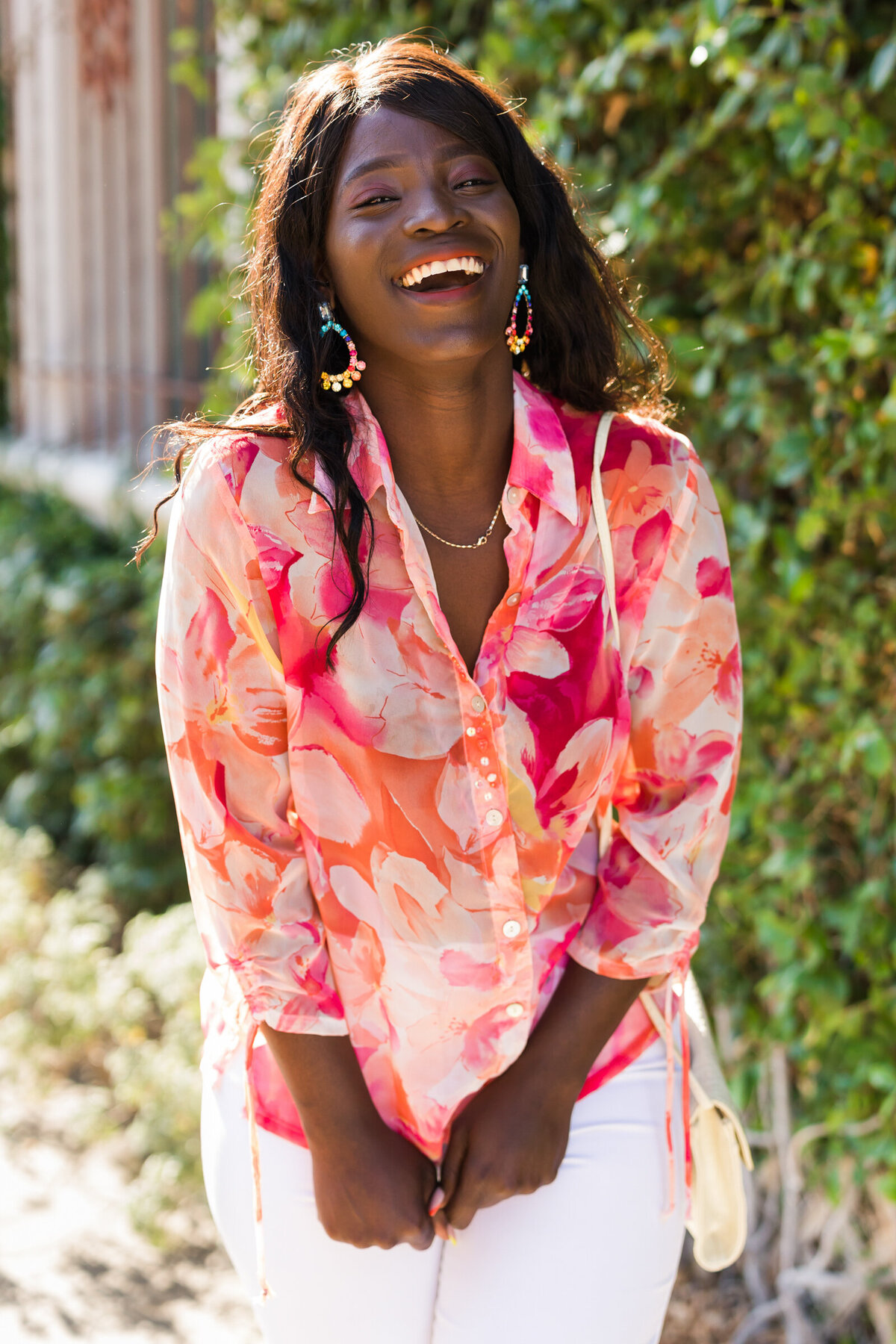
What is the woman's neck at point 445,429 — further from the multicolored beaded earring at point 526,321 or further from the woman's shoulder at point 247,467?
the woman's shoulder at point 247,467

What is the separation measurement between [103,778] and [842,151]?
10.2 feet

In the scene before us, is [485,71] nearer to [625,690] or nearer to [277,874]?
[625,690]

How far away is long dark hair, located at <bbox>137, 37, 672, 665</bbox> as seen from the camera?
145 centimetres

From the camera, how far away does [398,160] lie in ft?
4.66

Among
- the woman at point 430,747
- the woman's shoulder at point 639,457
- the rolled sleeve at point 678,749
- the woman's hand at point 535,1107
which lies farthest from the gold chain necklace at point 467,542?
the woman's hand at point 535,1107

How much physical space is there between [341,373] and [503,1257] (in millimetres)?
1107

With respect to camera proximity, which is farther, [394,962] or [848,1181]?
[848,1181]

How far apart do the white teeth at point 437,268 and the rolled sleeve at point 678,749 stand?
35cm

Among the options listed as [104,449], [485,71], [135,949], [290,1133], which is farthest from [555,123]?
[104,449]

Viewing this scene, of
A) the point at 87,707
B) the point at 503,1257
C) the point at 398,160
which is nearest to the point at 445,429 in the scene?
the point at 398,160

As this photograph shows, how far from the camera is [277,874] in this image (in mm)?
1516

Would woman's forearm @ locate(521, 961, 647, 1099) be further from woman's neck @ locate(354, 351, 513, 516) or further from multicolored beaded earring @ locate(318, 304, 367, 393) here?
multicolored beaded earring @ locate(318, 304, 367, 393)

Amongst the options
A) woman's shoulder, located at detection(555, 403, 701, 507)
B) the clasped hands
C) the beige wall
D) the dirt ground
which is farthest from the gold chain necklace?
the beige wall

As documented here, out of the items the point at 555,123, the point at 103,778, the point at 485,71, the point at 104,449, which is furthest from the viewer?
the point at 104,449
